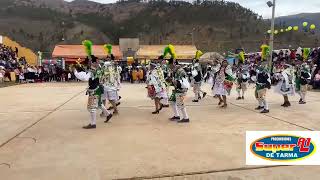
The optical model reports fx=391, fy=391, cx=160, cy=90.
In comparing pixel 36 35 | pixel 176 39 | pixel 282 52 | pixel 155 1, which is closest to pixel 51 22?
pixel 36 35

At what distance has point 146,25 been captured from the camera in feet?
298

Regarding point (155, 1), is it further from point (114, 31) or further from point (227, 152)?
point (227, 152)

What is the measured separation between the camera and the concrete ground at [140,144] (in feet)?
17.8

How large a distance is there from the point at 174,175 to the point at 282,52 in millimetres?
20960

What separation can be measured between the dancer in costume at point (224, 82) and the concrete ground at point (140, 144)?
1.68ft

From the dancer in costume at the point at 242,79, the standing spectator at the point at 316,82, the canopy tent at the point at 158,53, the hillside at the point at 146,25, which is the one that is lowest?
the standing spectator at the point at 316,82

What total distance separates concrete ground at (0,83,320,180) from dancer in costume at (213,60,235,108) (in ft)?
1.68

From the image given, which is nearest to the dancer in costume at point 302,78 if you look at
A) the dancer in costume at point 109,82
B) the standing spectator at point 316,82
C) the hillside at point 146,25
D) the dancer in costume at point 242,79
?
the dancer in costume at point 242,79

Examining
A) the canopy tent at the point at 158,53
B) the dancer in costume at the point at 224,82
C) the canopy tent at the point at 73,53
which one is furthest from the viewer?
the canopy tent at the point at 73,53

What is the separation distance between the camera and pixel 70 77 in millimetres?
29719

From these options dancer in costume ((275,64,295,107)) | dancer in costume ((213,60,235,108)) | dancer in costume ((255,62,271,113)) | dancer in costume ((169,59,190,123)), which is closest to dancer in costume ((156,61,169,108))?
dancer in costume ((169,59,190,123))

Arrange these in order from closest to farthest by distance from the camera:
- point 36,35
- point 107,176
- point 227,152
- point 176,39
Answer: point 107,176
point 227,152
point 176,39
point 36,35

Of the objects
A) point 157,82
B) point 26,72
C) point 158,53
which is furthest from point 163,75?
point 158,53

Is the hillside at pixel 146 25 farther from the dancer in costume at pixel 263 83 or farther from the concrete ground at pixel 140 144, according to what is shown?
the concrete ground at pixel 140 144
